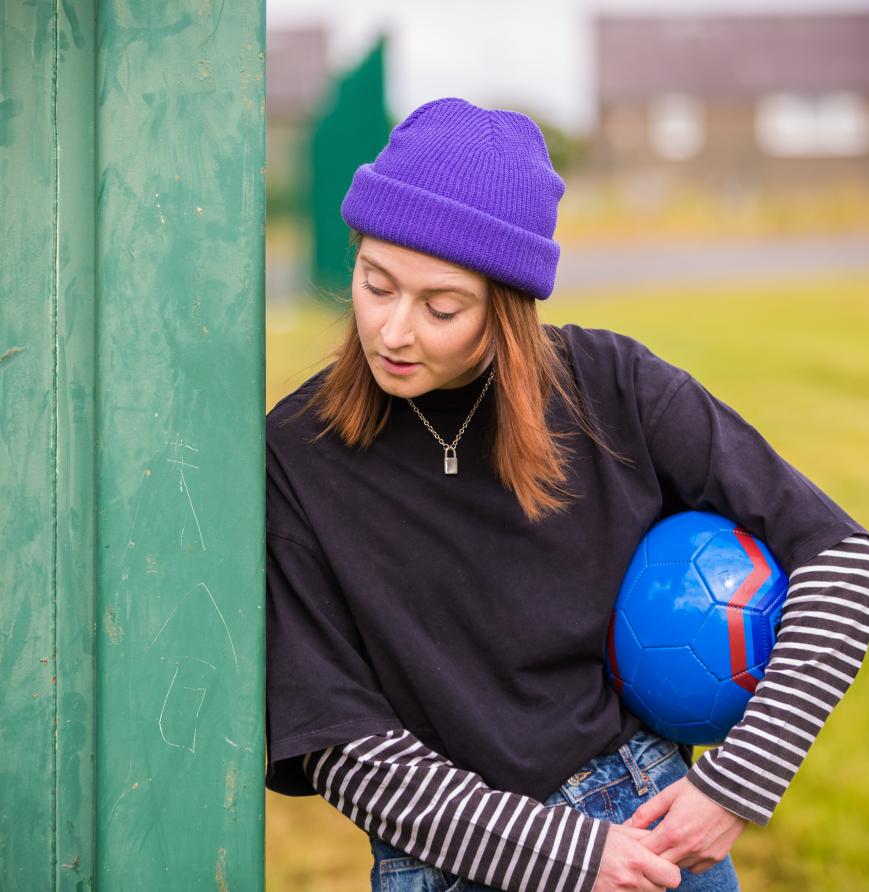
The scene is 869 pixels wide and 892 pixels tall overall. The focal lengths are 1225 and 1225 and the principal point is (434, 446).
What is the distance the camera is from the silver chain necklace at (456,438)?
2.13m

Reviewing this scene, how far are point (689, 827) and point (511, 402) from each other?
751mm

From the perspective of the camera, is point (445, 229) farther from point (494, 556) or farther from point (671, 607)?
point (671, 607)

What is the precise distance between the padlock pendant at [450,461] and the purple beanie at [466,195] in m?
0.31

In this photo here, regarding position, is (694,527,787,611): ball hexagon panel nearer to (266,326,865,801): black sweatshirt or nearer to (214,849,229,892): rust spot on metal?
(266,326,865,801): black sweatshirt

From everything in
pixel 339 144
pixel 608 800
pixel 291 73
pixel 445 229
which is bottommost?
pixel 291 73

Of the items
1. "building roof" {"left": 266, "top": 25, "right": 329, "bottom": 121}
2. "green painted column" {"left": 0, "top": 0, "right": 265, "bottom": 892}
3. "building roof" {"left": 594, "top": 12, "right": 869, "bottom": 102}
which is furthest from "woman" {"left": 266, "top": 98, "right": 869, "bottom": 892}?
"building roof" {"left": 594, "top": 12, "right": 869, "bottom": 102}

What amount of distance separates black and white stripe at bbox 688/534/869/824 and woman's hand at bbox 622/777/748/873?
0.08ft

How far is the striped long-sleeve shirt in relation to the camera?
6.36 feet

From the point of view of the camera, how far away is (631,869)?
1.93 m

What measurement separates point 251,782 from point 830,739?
2.78m

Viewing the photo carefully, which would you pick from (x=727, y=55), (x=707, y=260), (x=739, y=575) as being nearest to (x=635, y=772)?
(x=739, y=575)

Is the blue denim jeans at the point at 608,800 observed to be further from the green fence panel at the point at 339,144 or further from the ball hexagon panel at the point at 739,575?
the green fence panel at the point at 339,144

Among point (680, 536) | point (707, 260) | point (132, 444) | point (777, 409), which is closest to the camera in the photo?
point (132, 444)

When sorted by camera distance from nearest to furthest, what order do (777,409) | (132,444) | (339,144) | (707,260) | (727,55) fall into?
(132,444), (777,409), (339,144), (707,260), (727,55)
